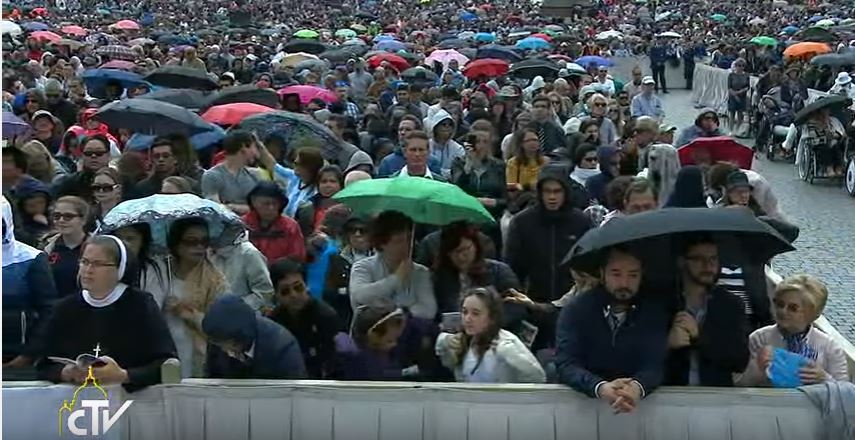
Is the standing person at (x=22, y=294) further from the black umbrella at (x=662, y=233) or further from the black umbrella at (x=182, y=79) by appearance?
the black umbrella at (x=182, y=79)

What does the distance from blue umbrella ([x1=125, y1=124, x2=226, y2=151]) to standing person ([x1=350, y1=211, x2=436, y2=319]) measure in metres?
4.35

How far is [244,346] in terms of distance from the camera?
5.57 meters

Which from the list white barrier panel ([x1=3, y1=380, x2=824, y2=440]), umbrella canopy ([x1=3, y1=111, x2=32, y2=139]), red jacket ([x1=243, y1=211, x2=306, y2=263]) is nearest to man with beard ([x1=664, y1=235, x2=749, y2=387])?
white barrier panel ([x1=3, y1=380, x2=824, y2=440])

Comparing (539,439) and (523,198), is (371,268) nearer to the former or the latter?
(539,439)

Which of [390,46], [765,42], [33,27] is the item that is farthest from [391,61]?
[765,42]

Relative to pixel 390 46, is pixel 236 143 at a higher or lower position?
lower

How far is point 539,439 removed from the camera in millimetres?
5320

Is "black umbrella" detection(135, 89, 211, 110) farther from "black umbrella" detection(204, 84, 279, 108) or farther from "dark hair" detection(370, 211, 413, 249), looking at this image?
"dark hair" detection(370, 211, 413, 249)

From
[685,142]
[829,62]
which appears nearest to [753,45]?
[829,62]

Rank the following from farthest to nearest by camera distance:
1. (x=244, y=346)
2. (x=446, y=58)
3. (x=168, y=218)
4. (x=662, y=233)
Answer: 1. (x=446, y=58)
2. (x=168, y=218)
3. (x=662, y=233)
4. (x=244, y=346)

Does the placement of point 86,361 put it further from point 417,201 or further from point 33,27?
point 33,27

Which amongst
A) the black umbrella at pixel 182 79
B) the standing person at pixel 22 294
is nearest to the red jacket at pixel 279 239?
the standing person at pixel 22 294

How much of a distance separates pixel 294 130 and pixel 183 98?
3.08 metres

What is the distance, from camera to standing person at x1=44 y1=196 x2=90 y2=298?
691 cm
